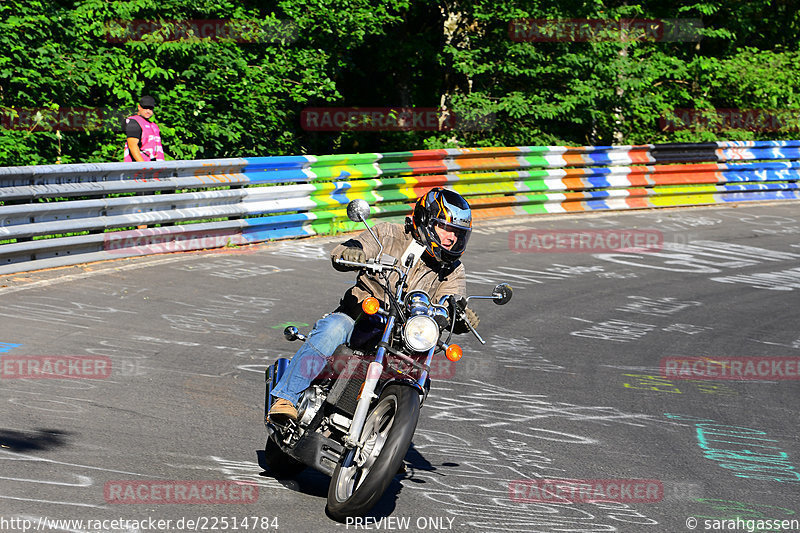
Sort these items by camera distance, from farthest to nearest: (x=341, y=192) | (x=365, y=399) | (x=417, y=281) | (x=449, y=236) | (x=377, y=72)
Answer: (x=377, y=72), (x=341, y=192), (x=417, y=281), (x=449, y=236), (x=365, y=399)

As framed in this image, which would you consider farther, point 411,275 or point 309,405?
point 411,275

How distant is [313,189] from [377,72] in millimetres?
8072

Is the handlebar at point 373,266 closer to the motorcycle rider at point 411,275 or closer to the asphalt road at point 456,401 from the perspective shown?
the motorcycle rider at point 411,275

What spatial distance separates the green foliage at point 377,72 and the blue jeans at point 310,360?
9.27 meters

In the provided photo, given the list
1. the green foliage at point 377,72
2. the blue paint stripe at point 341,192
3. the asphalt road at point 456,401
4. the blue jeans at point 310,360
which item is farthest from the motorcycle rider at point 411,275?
the blue paint stripe at point 341,192

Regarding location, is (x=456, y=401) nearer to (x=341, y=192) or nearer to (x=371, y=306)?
(x=371, y=306)

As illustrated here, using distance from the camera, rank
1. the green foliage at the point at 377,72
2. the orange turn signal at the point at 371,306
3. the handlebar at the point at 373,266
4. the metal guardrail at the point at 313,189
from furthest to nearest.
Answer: the green foliage at the point at 377,72 < the metal guardrail at the point at 313,189 < the handlebar at the point at 373,266 < the orange turn signal at the point at 371,306

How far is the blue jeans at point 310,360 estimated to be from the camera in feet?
19.6

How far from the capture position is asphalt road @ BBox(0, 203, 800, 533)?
229 inches

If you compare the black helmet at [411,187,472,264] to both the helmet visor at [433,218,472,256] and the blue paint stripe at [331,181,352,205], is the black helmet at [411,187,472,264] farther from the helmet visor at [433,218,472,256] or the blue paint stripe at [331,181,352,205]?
the blue paint stripe at [331,181,352,205]

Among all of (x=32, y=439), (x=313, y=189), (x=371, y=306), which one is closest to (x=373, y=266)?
(x=371, y=306)

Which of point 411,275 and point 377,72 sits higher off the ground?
point 377,72

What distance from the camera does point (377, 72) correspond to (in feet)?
75.0

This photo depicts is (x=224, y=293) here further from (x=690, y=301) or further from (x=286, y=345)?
(x=690, y=301)
